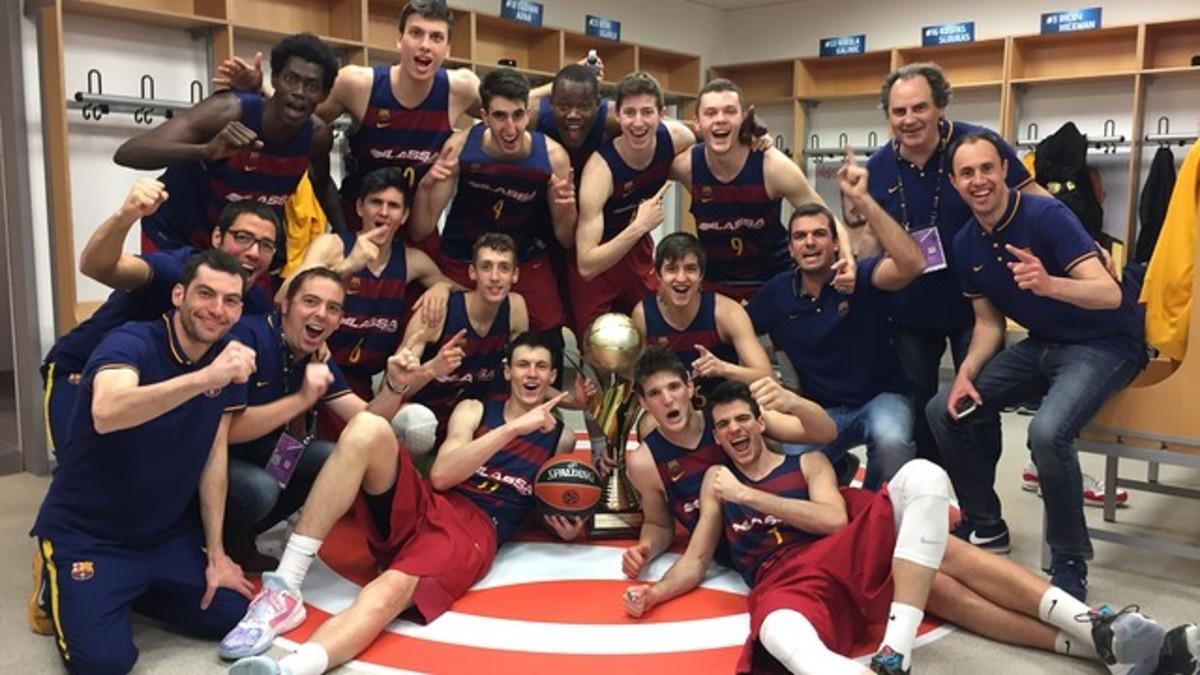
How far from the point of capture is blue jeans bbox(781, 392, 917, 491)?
3.47 meters

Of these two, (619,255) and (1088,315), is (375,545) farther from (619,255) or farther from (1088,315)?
(1088,315)

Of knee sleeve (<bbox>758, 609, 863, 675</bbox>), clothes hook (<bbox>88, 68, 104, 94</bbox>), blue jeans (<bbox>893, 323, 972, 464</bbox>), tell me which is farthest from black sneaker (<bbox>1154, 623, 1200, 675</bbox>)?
clothes hook (<bbox>88, 68, 104, 94</bbox>)

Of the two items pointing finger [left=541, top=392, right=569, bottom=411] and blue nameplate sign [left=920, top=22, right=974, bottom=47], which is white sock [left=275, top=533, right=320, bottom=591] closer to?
pointing finger [left=541, top=392, right=569, bottom=411]

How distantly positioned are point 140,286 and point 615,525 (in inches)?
74.2

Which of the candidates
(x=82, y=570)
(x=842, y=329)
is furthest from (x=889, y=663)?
(x=82, y=570)

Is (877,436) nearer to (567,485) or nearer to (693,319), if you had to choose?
(693,319)

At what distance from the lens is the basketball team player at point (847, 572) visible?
2.48 metres

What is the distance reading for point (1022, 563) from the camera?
140 inches

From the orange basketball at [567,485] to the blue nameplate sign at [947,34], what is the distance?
595 centimetres

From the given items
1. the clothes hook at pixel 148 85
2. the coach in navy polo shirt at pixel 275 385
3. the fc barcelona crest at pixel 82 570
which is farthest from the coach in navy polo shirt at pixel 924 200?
the clothes hook at pixel 148 85

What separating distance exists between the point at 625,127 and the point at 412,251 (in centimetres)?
99

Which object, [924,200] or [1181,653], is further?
[924,200]

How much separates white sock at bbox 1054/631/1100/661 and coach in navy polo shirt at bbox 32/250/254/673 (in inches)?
89.8

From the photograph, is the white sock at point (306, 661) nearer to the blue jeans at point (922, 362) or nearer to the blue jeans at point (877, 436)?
the blue jeans at point (877, 436)
